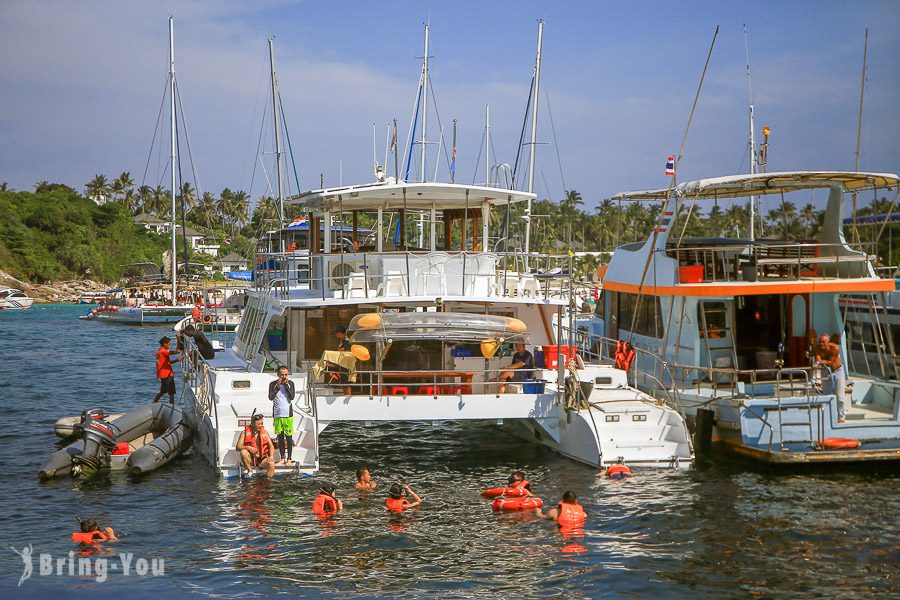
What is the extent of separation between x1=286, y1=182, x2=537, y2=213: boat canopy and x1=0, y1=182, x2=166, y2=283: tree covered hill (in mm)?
84712

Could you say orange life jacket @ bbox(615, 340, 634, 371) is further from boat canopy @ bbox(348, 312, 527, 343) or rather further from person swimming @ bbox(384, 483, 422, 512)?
person swimming @ bbox(384, 483, 422, 512)

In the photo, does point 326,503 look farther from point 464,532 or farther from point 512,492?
point 512,492

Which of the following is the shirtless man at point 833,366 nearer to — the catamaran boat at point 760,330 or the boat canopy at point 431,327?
the catamaran boat at point 760,330

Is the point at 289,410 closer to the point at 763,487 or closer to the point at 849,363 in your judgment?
the point at 763,487

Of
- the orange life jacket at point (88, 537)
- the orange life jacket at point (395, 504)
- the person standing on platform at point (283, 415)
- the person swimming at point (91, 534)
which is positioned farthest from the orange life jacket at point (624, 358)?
the orange life jacket at point (88, 537)

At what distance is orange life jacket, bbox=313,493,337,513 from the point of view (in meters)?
14.5

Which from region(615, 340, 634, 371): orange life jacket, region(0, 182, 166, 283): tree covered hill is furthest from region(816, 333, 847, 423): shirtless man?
region(0, 182, 166, 283): tree covered hill

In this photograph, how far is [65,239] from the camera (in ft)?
323

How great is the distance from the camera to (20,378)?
3550 centimetres

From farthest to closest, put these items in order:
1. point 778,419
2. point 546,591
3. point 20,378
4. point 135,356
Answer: point 135,356
point 20,378
point 778,419
point 546,591

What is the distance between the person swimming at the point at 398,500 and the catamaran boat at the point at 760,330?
5549 mm

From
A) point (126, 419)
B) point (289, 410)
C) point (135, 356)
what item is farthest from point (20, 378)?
point (289, 410)

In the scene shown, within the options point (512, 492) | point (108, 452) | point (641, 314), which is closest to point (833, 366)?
point (641, 314)

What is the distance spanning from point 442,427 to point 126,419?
731 cm
